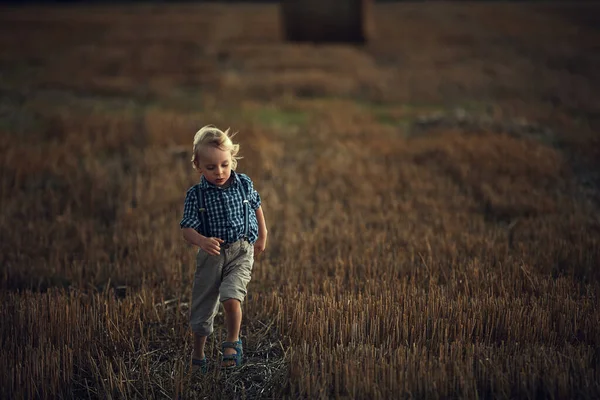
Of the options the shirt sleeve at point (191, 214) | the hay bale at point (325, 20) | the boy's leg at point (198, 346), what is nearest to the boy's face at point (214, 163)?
the shirt sleeve at point (191, 214)

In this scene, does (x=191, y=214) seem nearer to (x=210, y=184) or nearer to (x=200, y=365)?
(x=210, y=184)

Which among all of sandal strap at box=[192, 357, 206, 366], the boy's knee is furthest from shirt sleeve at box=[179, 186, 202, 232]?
sandal strap at box=[192, 357, 206, 366]

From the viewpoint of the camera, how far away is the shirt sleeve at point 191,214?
362 cm

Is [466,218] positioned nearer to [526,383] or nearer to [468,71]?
[526,383]

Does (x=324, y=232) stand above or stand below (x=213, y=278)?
below

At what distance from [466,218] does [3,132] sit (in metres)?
6.67

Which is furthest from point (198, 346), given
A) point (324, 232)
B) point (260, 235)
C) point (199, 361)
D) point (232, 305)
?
point (324, 232)

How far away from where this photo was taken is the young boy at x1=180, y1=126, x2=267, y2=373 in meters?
3.60

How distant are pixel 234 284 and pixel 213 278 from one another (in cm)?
12

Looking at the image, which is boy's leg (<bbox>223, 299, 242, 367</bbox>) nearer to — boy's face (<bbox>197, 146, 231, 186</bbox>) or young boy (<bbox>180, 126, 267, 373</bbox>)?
young boy (<bbox>180, 126, 267, 373</bbox>)

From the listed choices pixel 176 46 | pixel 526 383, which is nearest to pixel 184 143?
pixel 526 383

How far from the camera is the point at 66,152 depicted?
→ 28.8 ft

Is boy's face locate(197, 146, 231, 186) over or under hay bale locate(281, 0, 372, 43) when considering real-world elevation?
under

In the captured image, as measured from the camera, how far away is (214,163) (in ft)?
11.6
